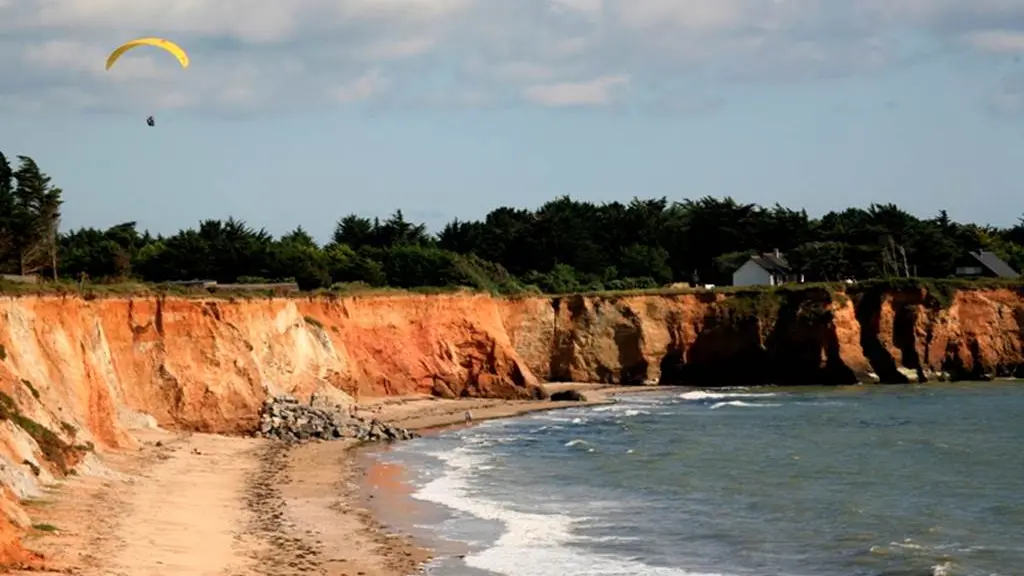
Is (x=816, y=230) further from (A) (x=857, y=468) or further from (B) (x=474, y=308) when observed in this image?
(A) (x=857, y=468)

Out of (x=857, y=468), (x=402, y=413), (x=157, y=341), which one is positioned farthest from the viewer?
(x=402, y=413)

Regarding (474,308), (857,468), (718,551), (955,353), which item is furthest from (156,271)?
(718,551)

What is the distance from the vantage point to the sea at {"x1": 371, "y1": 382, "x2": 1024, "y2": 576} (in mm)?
23750

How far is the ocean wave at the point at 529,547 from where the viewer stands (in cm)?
2245

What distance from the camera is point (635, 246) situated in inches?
4043

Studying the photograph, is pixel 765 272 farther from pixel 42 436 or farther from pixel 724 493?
pixel 42 436

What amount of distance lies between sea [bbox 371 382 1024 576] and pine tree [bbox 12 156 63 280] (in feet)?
93.4

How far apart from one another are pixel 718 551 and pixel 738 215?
8009 cm

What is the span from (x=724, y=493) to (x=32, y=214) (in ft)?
151

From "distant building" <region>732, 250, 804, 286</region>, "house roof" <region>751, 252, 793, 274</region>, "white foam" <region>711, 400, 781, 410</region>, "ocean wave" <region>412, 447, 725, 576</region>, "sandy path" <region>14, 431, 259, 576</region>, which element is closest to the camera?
"sandy path" <region>14, 431, 259, 576</region>

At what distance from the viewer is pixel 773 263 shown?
90688mm

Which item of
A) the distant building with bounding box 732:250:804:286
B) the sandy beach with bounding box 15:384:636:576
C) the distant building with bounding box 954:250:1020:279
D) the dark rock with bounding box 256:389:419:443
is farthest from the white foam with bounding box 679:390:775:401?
the distant building with bounding box 954:250:1020:279

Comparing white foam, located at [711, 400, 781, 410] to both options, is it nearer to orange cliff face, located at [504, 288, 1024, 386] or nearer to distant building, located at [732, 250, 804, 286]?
orange cliff face, located at [504, 288, 1024, 386]

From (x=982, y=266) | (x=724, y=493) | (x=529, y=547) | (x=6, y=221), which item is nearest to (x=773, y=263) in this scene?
(x=982, y=266)
